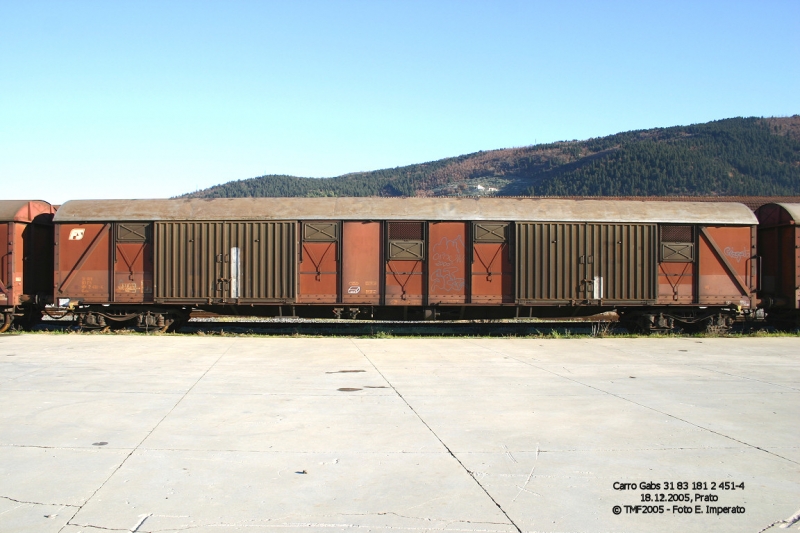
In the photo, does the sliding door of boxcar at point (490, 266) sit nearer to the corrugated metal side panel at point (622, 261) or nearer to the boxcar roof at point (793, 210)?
the corrugated metal side panel at point (622, 261)

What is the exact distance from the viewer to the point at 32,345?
42.6 feet

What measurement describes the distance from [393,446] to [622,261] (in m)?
11.6

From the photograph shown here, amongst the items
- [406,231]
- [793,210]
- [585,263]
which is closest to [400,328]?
[406,231]

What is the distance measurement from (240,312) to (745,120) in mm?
145333

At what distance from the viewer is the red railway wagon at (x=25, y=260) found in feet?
50.1

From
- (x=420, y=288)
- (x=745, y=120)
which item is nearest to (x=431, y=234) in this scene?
(x=420, y=288)

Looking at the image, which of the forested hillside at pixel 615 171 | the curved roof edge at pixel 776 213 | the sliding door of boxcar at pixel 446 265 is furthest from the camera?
the forested hillside at pixel 615 171

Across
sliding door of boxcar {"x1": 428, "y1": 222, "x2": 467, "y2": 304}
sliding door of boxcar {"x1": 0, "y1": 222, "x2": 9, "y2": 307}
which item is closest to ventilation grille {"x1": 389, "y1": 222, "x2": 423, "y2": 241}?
sliding door of boxcar {"x1": 428, "y1": 222, "x2": 467, "y2": 304}

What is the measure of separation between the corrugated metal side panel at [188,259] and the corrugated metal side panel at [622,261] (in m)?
9.42

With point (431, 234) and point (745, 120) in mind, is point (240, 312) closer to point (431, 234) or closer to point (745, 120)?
point (431, 234)

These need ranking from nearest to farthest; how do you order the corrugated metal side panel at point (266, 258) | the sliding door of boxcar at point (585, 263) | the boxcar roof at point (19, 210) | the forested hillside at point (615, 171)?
1. the boxcar roof at point (19, 210)
2. the corrugated metal side panel at point (266, 258)
3. the sliding door of boxcar at point (585, 263)
4. the forested hillside at point (615, 171)

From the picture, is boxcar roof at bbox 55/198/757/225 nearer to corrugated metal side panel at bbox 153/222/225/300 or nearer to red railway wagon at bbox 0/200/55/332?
corrugated metal side panel at bbox 153/222/225/300

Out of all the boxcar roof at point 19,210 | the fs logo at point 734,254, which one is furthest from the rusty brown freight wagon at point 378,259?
the boxcar roof at point 19,210

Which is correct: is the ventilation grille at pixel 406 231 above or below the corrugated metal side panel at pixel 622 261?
above
